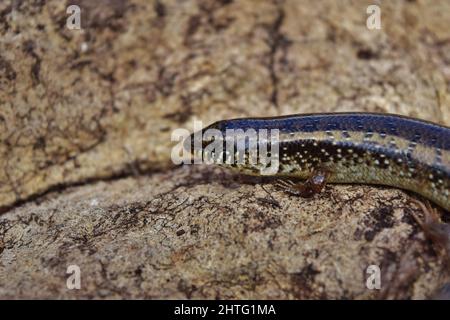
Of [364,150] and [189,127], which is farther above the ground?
[189,127]

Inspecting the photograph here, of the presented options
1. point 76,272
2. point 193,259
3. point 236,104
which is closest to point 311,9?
point 236,104

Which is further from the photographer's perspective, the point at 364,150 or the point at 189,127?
the point at 189,127

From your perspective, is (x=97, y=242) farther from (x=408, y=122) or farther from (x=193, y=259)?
(x=408, y=122)

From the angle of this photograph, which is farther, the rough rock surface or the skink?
the skink

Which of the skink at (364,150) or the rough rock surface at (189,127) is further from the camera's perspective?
the skink at (364,150)
